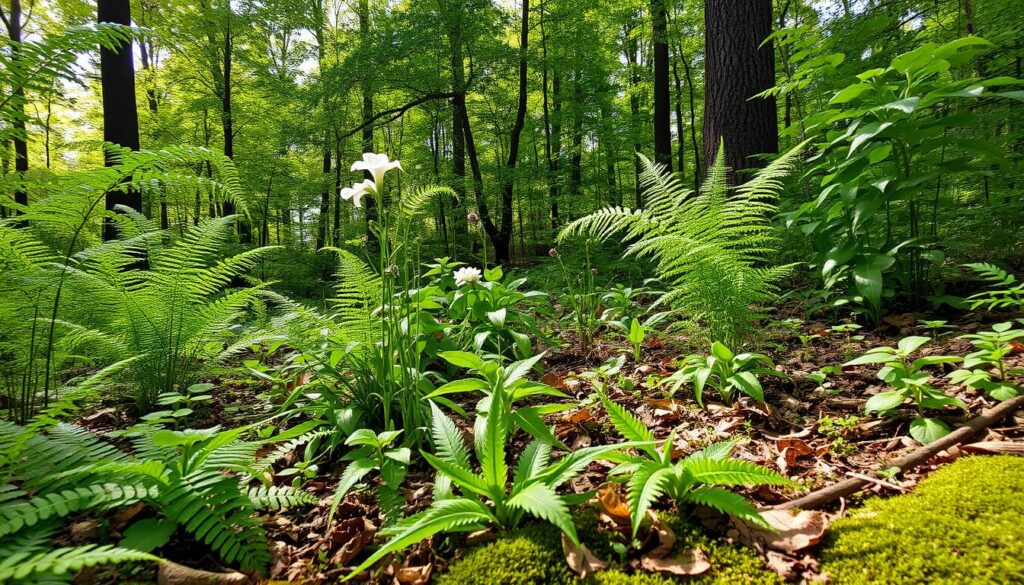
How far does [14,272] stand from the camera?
165cm

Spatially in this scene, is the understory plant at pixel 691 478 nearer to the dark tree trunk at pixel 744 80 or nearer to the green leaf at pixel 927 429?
the green leaf at pixel 927 429

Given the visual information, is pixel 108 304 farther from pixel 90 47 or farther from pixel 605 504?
pixel 605 504

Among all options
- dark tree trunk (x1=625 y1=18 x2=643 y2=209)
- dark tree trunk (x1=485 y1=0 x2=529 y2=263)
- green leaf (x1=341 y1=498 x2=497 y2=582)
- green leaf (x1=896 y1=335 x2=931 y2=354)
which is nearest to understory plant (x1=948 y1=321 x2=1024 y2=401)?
green leaf (x1=896 y1=335 x2=931 y2=354)

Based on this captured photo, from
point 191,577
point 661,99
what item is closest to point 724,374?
point 191,577

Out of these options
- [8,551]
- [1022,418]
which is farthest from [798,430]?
[8,551]

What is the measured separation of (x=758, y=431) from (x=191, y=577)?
174cm

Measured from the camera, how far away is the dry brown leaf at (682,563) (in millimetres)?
861

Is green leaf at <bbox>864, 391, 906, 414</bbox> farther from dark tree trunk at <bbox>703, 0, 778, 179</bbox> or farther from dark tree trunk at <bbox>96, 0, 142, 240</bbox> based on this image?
dark tree trunk at <bbox>96, 0, 142, 240</bbox>

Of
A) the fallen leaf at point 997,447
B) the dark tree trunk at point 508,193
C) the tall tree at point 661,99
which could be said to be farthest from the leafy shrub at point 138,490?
the tall tree at point 661,99

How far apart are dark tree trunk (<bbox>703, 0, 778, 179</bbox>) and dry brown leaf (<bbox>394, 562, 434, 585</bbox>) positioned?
3528 mm

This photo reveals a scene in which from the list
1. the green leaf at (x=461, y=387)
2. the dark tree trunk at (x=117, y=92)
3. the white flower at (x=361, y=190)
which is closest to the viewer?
the white flower at (x=361, y=190)

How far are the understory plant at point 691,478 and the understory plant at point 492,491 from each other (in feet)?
0.29

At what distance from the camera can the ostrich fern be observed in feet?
5.88

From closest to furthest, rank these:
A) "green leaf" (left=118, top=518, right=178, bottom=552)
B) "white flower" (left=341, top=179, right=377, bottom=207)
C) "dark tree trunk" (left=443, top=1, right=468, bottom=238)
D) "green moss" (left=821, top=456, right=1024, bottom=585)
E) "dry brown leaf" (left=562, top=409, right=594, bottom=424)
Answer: "green moss" (left=821, top=456, right=1024, bottom=585)
"green leaf" (left=118, top=518, right=178, bottom=552)
"white flower" (left=341, top=179, right=377, bottom=207)
"dry brown leaf" (left=562, top=409, right=594, bottom=424)
"dark tree trunk" (left=443, top=1, right=468, bottom=238)
